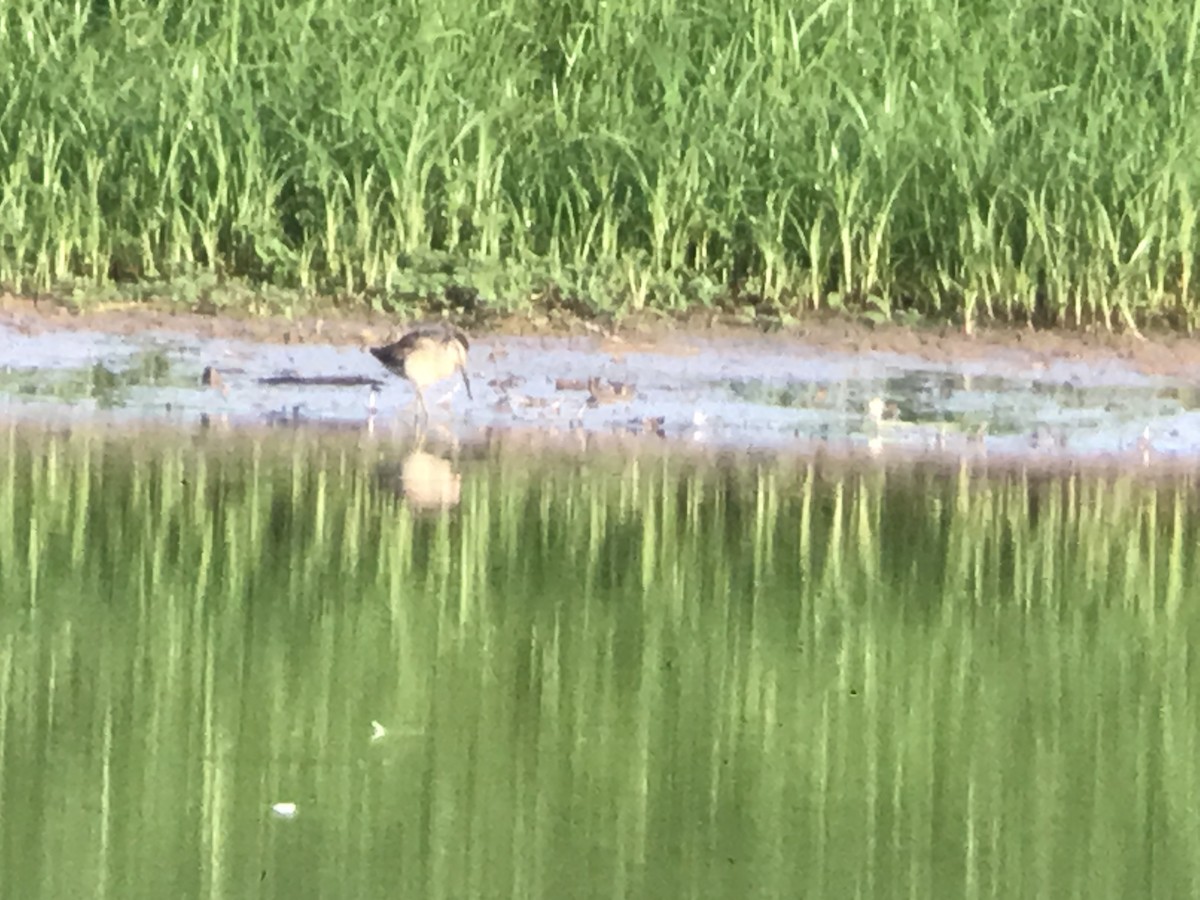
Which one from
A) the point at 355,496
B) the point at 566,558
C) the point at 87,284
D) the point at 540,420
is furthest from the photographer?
the point at 87,284

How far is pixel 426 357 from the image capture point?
6.69 metres

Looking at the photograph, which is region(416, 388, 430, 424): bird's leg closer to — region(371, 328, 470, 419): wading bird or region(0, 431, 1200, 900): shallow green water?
region(371, 328, 470, 419): wading bird

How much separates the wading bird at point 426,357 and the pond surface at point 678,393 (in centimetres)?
8

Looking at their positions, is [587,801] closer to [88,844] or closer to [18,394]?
[88,844]

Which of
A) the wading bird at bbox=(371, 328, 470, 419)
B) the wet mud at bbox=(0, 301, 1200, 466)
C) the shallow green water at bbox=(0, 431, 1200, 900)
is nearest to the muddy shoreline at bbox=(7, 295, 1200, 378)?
the wet mud at bbox=(0, 301, 1200, 466)

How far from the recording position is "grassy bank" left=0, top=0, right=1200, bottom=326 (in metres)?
7.73

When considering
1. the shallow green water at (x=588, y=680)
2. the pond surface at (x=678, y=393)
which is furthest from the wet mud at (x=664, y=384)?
the shallow green water at (x=588, y=680)

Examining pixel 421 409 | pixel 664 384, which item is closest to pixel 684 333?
pixel 664 384

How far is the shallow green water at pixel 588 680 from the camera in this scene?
3.49 metres

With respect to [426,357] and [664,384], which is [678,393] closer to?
[664,384]

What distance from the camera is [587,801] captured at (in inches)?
145

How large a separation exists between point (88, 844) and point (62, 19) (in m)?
5.81

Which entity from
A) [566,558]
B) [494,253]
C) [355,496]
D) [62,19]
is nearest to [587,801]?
[566,558]

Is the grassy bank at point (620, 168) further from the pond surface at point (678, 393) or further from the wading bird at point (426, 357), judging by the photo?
the wading bird at point (426, 357)
